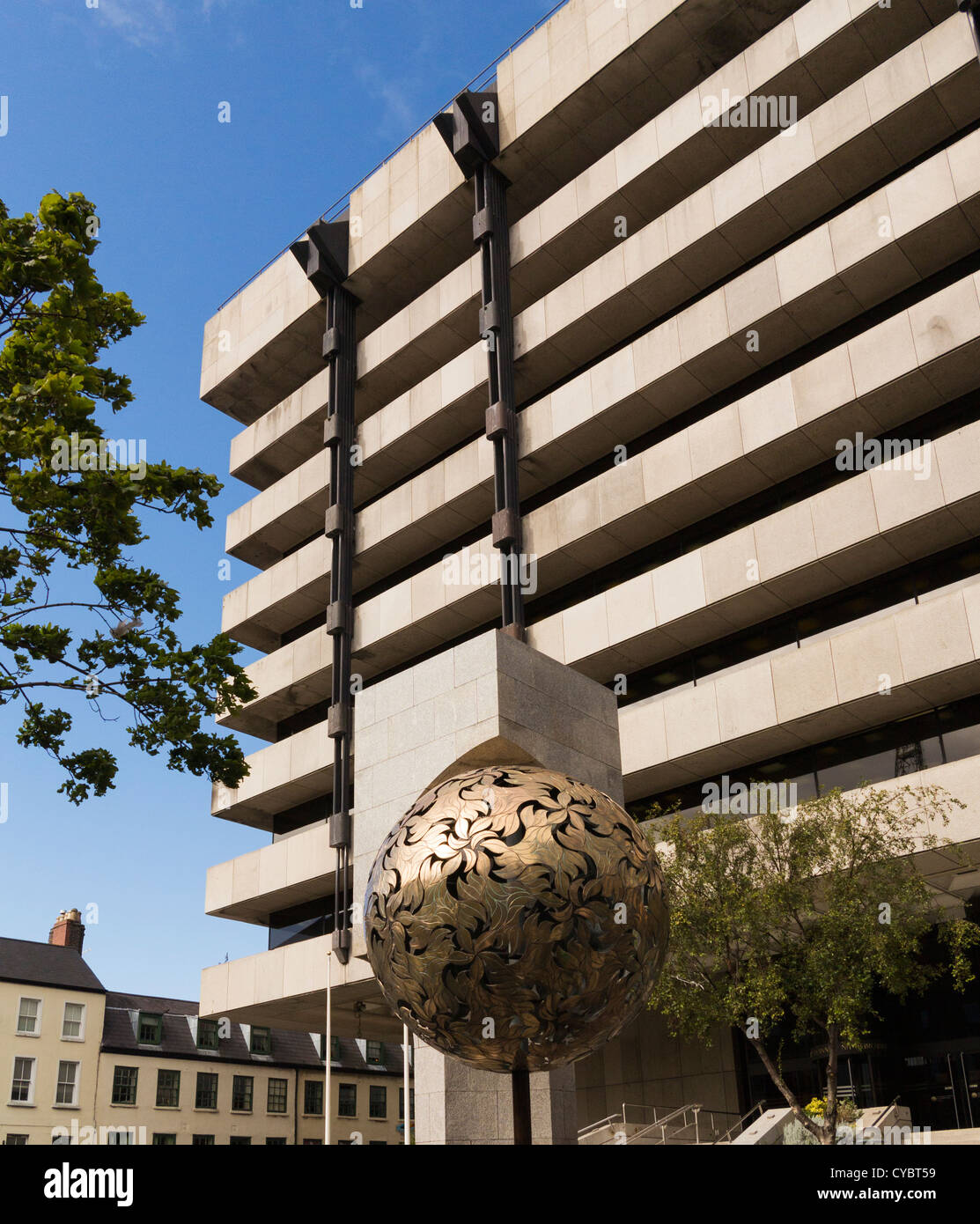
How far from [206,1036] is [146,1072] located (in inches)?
164

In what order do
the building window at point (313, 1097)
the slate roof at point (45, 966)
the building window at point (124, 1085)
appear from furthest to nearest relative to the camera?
the building window at point (313, 1097)
the building window at point (124, 1085)
the slate roof at point (45, 966)

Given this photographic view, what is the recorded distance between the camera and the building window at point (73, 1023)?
50719 mm

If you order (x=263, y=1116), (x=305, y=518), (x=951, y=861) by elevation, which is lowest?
(x=263, y=1116)

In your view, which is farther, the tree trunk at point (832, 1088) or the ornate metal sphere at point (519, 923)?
the tree trunk at point (832, 1088)

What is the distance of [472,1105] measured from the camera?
43.7 ft

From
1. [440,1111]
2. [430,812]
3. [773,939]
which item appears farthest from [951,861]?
[430,812]

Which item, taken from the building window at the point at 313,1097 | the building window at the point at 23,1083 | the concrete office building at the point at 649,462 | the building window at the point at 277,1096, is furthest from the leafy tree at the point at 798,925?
the building window at the point at 313,1097

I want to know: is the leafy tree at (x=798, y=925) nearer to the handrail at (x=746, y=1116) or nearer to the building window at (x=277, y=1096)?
the handrail at (x=746, y=1116)

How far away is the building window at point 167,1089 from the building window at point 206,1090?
3.77 feet

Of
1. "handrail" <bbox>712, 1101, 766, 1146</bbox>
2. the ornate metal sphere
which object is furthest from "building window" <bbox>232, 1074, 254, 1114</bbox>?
the ornate metal sphere

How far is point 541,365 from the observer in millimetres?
34625

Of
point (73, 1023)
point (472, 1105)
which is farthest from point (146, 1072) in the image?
point (472, 1105)
